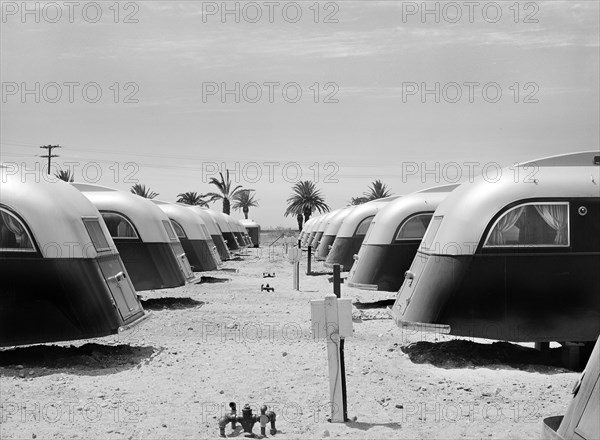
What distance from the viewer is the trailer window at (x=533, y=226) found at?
8953 mm

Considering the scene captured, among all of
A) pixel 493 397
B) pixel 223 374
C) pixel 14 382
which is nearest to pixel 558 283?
pixel 493 397

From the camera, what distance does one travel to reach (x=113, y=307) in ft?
30.9

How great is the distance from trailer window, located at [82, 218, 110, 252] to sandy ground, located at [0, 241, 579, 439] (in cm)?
143

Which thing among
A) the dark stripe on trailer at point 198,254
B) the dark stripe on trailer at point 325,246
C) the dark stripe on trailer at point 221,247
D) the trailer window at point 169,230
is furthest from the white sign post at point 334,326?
the dark stripe on trailer at point 221,247

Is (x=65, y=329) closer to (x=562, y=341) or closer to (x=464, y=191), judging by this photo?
→ (x=464, y=191)

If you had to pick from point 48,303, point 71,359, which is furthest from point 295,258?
point 48,303

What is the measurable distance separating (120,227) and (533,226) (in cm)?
865

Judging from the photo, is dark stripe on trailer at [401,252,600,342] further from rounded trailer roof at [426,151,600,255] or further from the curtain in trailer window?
rounded trailer roof at [426,151,600,255]

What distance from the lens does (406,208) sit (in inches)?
565

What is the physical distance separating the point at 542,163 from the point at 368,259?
5.89 meters

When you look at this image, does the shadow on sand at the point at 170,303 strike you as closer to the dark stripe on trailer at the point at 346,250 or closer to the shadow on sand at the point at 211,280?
the shadow on sand at the point at 211,280


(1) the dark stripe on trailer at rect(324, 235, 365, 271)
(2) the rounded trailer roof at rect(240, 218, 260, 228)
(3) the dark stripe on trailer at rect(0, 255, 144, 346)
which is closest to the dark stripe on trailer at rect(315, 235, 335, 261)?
(1) the dark stripe on trailer at rect(324, 235, 365, 271)

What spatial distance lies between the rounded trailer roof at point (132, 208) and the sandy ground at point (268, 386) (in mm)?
2956

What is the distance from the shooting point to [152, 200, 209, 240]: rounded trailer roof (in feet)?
69.3
